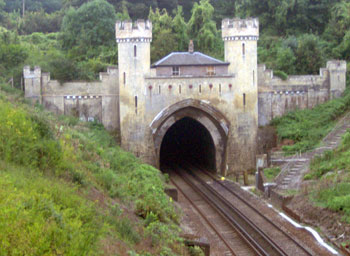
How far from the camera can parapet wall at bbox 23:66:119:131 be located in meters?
33.4

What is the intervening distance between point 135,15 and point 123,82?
3197 centimetres

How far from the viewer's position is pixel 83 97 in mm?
34094

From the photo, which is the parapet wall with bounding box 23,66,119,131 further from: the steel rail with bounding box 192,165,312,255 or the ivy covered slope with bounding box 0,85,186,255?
the ivy covered slope with bounding box 0,85,186,255

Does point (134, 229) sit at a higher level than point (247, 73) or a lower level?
lower

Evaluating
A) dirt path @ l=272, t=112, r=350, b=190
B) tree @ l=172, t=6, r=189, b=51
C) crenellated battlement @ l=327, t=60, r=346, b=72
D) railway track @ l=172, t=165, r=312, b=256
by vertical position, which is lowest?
railway track @ l=172, t=165, r=312, b=256

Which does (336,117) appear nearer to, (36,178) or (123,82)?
(123,82)

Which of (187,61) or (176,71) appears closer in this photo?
(176,71)

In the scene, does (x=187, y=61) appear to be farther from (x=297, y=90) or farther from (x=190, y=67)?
(x=297, y=90)

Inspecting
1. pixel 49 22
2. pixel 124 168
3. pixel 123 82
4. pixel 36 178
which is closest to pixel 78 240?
pixel 36 178

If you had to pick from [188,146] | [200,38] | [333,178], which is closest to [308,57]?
[200,38]

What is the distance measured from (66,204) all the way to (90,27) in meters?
38.7

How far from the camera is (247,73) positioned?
33094mm

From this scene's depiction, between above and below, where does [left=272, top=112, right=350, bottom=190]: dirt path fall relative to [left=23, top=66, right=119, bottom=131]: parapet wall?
below

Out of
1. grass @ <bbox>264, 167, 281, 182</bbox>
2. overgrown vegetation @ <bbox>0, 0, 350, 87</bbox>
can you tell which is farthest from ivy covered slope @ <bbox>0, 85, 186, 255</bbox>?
overgrown vegetation @ <bbox>0, 0, 350, 87</bbox>
